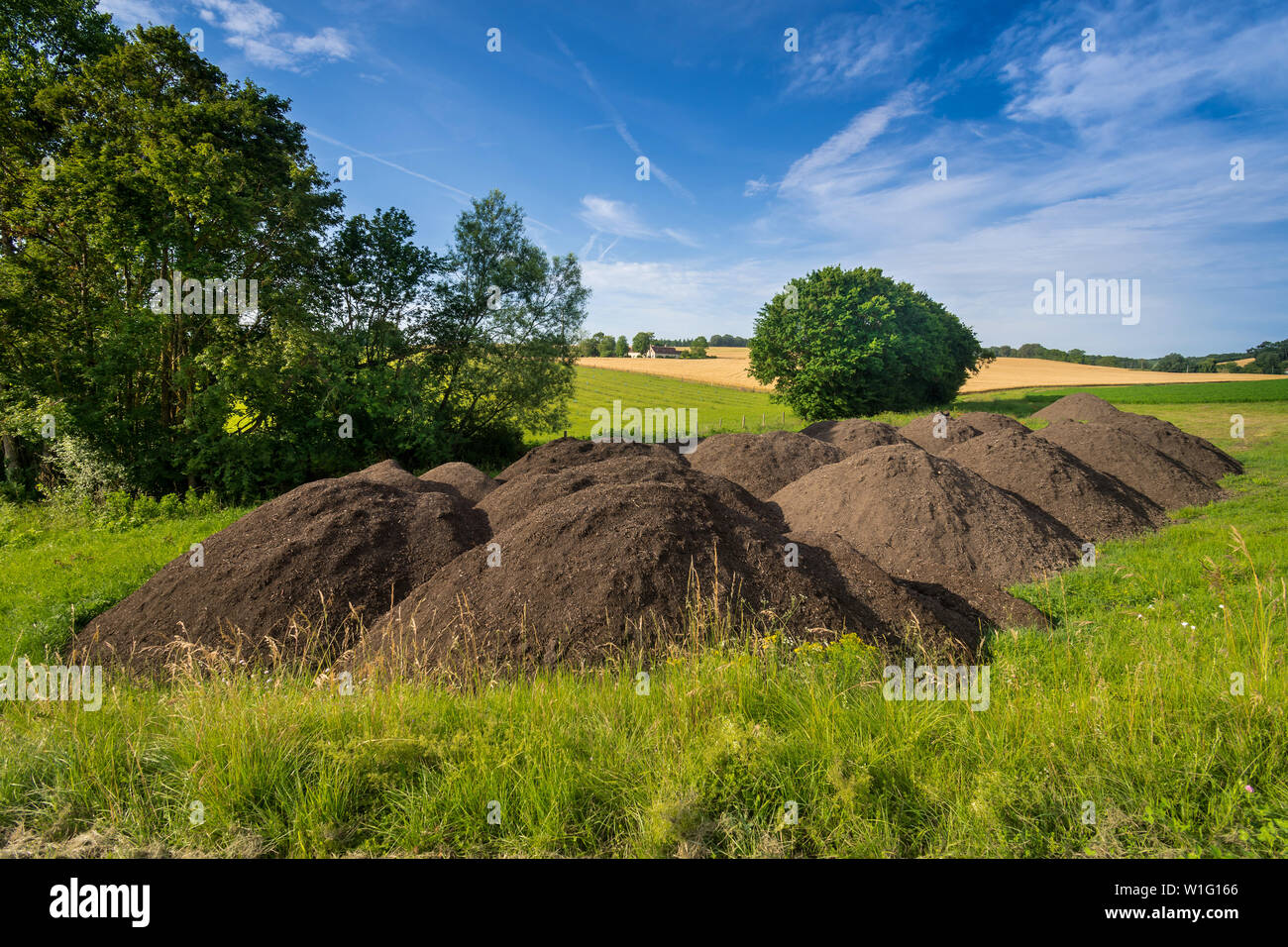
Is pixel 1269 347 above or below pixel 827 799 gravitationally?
above

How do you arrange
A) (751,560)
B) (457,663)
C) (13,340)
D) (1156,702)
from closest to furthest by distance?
(1156,702)
(457,663)
(751,560)
(13,340)

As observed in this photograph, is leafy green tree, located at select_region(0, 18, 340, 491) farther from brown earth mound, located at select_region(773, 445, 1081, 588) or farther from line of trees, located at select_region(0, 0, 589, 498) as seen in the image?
brown earth mound, located at select_region(773, 445, 1081, 588)

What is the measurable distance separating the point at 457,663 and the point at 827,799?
3.59 metres

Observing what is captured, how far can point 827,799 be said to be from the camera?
2.79 m

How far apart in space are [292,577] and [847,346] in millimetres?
35889

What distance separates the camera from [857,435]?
68.0 ft

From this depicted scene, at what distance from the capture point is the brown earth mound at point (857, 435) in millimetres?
20141

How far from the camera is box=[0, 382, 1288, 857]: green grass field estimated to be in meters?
2.66

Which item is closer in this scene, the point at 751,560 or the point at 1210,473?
the point at 751,560

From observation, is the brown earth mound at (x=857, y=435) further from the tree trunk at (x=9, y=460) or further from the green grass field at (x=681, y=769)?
the tree trunk at (x=9, y=460)

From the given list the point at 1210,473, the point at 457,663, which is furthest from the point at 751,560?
the point at 1210,473

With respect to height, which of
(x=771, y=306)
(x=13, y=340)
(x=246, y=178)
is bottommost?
(x=13, y=340)

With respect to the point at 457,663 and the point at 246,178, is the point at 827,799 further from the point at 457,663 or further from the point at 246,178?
the point at 246,178

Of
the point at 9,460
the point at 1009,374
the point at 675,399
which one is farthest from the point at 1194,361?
the point at 9,460
